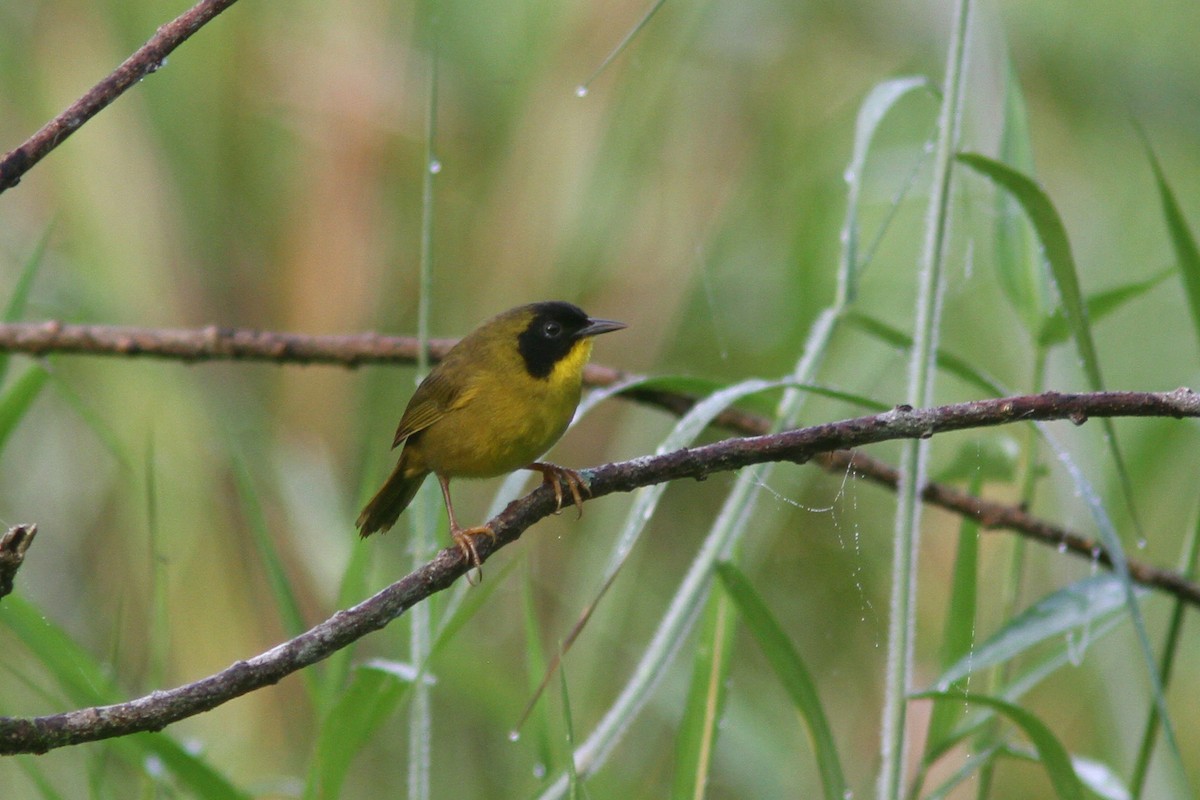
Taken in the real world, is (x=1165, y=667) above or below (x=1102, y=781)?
above

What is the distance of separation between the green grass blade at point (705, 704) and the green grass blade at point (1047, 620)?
47cm

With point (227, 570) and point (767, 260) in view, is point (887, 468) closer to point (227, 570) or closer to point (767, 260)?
point (767, 260)

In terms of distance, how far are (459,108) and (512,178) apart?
0.54 meters

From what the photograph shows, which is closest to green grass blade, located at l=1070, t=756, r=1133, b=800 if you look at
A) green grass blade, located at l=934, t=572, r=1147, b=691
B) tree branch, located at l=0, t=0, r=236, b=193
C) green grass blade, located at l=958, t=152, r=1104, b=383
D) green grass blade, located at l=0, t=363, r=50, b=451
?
green grass blade, located at l=934, t=572, r=1147, b=691

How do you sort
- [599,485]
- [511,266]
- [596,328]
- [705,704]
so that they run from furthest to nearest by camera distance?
[511,266], [596,328], [705,704], [599,485]

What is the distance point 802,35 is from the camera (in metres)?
5.72

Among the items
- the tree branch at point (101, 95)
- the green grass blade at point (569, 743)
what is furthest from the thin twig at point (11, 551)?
the green grass blade at point (569, 743)

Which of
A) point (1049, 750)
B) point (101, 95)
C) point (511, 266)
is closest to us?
point (101, 95)

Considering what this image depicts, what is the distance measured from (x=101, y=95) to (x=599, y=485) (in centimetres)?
93

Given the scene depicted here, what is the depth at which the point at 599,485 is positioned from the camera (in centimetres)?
195

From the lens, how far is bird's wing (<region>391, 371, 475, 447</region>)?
3.29 m

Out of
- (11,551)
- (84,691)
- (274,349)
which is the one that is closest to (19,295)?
(274,349)

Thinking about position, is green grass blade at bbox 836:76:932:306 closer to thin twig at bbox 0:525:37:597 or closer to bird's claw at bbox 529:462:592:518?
bird's claw at bbox 529:462:592:518

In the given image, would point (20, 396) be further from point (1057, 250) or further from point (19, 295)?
point (1057, 250)
